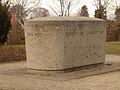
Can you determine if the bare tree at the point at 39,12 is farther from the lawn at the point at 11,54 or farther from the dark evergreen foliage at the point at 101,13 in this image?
the lawn at the point at 11,54

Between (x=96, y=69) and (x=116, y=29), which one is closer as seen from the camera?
(x=96, y=69)

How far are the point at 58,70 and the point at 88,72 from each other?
1.22m

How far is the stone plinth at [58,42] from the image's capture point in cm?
1327

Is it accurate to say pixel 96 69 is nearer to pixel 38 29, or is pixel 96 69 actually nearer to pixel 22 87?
pixel 38 29

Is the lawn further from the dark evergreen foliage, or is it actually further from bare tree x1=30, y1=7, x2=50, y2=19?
bare tree x1=30, y1=7, x2=50, y2=19

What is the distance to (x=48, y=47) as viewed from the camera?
13266 millimetres

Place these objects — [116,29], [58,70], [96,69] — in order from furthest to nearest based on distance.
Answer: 1. [116,29]
2. [96,69]
3. [58,70]

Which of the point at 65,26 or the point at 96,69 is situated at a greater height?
the point at 65,26

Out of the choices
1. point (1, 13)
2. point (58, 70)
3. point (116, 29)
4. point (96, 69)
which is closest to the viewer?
point (58, 70)

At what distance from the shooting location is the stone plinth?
43.5 feet

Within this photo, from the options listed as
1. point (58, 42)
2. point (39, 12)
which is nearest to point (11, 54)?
point (58, 42)

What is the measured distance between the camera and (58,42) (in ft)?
43.5

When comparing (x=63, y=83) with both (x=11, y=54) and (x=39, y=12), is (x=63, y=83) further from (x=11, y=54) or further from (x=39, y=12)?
(x=39, y=12)

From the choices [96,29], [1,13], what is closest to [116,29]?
[1,13]
